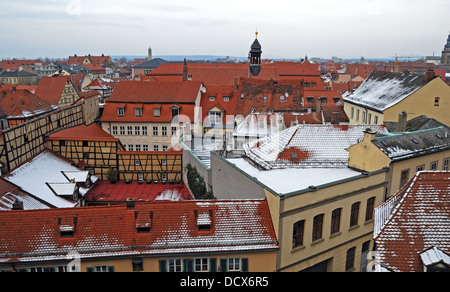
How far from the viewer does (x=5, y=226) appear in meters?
16.4

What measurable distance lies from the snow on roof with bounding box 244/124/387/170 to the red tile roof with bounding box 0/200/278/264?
533 cm

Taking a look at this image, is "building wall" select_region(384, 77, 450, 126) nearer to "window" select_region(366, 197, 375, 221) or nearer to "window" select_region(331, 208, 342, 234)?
"window" select_region(366, 197, 375, 221)

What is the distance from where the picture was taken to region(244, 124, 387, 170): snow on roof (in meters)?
21.9

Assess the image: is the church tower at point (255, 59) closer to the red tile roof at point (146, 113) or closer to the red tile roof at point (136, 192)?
the red tile roof at point (146, 113)

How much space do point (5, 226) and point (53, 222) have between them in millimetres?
1973

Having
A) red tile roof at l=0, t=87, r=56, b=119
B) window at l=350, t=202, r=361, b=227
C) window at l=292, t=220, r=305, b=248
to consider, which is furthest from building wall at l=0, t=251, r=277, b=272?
red tile roof at l=0, t=87, r=56, b=119

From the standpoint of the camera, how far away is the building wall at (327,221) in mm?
16594

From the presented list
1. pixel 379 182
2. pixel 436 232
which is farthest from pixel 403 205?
pixel 379 182

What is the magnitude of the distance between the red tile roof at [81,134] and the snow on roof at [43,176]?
5.94 feet

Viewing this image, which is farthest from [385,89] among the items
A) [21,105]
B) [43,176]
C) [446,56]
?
[446,56]

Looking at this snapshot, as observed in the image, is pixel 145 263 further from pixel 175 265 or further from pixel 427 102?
pixel 427 102

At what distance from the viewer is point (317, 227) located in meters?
17.9

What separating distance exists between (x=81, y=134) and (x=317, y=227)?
26.9 m
